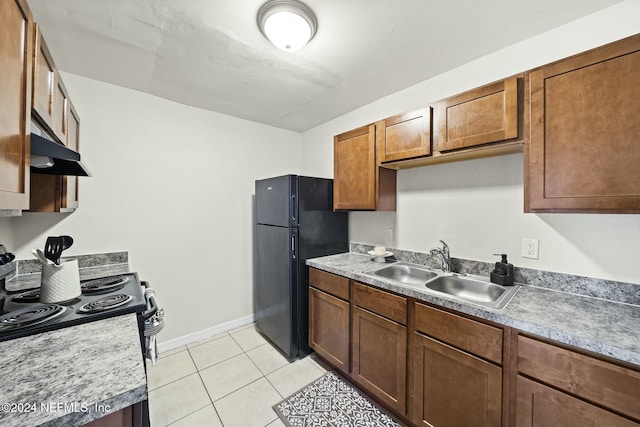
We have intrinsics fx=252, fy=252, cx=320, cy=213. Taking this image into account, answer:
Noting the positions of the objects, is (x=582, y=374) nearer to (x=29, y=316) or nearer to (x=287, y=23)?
(x=287, y=23)

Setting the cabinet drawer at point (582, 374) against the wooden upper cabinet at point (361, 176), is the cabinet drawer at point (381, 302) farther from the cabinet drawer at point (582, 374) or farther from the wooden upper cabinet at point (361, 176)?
the wooden upper cabinet at point (361, 176)

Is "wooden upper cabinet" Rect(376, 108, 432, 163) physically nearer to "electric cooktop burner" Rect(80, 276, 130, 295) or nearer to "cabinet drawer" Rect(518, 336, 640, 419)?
"cabinet drawer" Rect(518, 336, 640, 419)

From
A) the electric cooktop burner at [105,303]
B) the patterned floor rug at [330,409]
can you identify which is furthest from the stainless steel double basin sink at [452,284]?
the electric cooktop burner at [105,303]

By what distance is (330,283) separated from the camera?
82.1 inches

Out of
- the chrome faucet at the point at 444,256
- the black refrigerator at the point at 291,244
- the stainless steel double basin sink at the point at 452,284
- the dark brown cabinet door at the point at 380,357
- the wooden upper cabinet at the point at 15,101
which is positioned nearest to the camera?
the wooden upper cabinet at the point at 15,101

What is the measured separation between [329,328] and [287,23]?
2.16 metres

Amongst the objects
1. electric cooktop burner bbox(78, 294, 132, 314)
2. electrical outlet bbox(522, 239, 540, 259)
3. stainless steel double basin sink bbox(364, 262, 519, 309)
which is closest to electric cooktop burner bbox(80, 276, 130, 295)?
electric cooktop burner bbox(78, 294, 132, 314)

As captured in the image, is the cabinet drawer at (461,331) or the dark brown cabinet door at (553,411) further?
the cabinet drawer at (461,331)

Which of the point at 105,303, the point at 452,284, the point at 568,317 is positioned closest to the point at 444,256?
the point at 452,284

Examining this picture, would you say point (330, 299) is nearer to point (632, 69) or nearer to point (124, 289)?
point (124, 289)

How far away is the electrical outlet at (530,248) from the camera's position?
5.20 feet

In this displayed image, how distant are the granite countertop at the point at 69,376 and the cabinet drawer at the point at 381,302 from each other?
1323mm

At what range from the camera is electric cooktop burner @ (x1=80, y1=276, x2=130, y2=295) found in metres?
1.52

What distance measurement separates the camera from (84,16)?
4.66ft
